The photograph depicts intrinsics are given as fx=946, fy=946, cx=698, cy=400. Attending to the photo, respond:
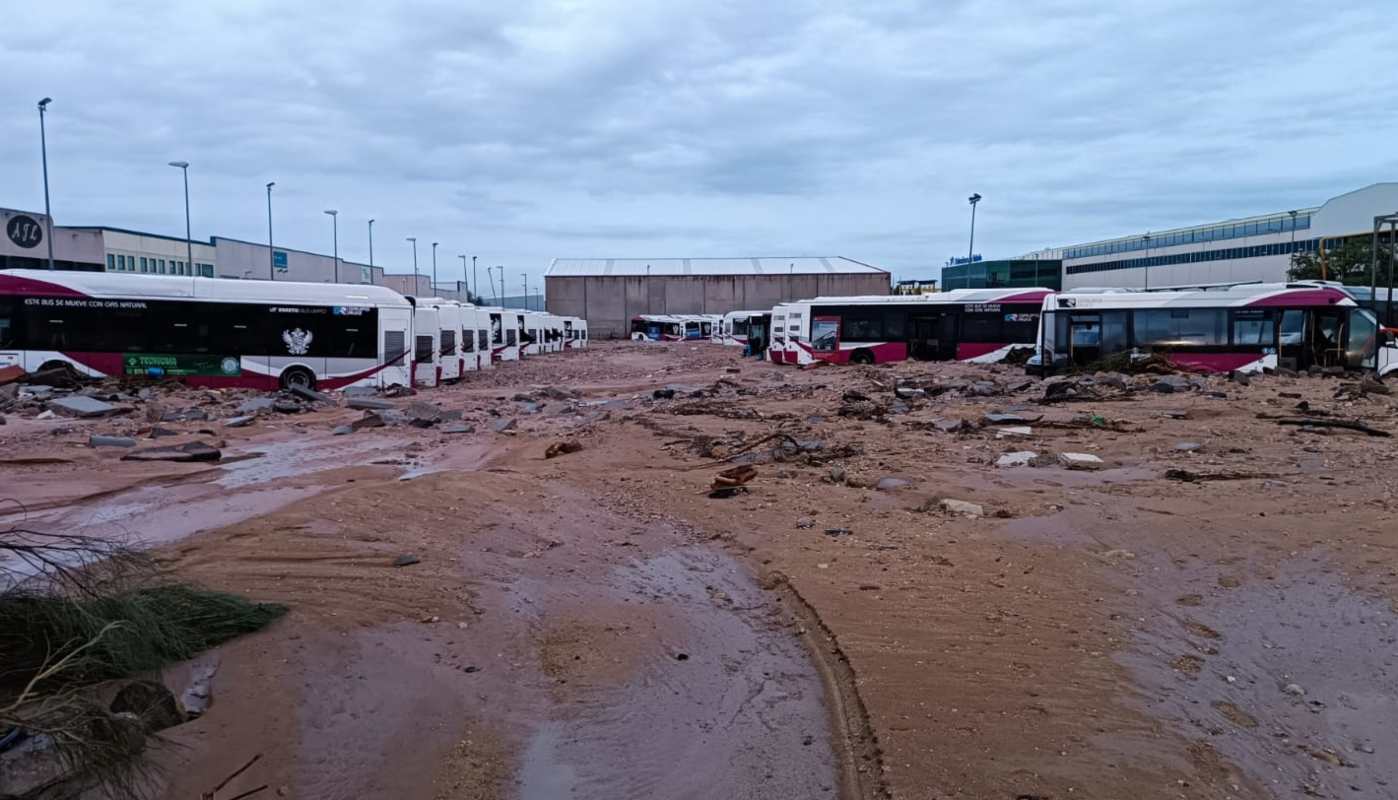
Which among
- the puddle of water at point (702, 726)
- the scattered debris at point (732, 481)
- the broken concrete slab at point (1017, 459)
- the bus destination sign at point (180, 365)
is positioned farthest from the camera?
the bus destination sign at point (180, 365)

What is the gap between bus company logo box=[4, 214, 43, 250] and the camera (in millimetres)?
47781

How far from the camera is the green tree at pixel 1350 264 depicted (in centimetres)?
4372

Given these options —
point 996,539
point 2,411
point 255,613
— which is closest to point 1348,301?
point 996,539

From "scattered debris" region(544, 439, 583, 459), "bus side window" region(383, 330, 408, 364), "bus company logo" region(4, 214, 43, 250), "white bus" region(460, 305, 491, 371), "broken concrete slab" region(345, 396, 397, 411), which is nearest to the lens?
"scattered debris" region(544, 439, 583, 459)

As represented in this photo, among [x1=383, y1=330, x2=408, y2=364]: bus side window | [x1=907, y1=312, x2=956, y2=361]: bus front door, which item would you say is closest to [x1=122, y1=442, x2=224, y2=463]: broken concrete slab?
[x1=383, y1=330, x2=408, y2=364]: bus side window

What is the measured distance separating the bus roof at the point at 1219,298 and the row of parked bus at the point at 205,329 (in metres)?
18.6

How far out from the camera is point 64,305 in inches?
877

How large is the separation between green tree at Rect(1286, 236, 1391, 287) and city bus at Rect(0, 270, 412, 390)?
40.6 metres

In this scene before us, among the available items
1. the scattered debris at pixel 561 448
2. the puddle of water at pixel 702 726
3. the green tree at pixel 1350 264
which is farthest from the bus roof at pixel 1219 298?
the puddle of water at pixel 702 726

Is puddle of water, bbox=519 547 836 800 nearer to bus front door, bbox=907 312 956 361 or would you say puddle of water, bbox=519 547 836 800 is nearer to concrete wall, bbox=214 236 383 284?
bus front door, bbox=907 312 956 361

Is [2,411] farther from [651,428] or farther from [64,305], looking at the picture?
[651,428]

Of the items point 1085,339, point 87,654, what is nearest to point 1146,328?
point 1085,339

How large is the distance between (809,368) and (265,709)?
95.9 feet

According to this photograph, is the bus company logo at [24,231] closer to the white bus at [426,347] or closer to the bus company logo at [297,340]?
the white bus at [426,347]
